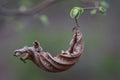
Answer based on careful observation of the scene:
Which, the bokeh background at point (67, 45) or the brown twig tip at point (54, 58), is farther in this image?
the bokeh background at point (67, 45)

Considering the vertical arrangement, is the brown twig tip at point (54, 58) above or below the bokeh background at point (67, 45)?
below

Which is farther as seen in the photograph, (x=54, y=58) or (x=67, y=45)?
(x=67, y=45)

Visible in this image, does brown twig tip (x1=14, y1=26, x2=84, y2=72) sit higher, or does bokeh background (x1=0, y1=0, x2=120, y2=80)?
bokeh background (x1=0, y1=0, x2=120, y2=80)

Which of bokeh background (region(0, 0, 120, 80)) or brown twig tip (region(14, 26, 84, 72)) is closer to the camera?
brown twig tip (region(14, 26, 84, 72))

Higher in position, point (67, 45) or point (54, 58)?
point (67, 45)
